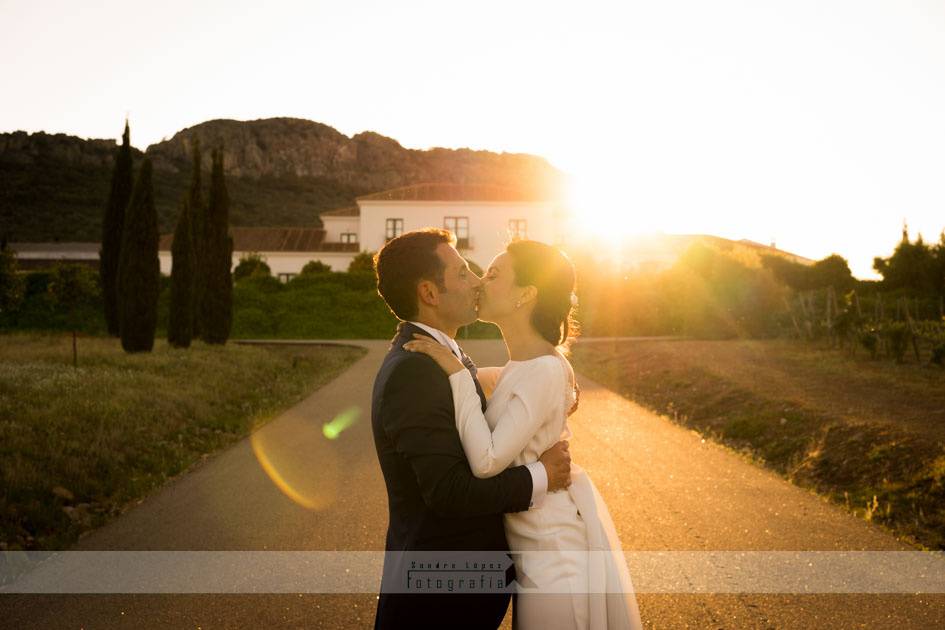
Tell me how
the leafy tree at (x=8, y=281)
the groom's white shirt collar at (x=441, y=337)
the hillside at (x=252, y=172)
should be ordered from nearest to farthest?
the groom's white shirt collar at (x=441, y=337) → the leafy tree at (x=8, y=281) → the hillside at (x=252, y=172)

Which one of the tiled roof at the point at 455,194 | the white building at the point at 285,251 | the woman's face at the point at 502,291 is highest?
the tiled roof at the point at 455,194

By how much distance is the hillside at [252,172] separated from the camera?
283 feet

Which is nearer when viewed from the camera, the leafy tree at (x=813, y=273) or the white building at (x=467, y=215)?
the leafy tree at (x=813, y=273)

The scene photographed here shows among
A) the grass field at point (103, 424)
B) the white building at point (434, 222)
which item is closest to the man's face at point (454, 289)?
the grass field at point (103, 424)

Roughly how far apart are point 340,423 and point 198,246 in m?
16.9

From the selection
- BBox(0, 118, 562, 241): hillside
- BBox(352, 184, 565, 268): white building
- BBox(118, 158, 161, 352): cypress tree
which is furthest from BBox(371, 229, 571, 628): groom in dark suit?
BBox(352, 184, 565, 268): white building

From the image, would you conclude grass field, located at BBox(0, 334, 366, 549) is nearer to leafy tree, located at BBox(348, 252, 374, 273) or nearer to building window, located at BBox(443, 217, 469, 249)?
leafy tree, located at BBox(348, 252, 374, 273)

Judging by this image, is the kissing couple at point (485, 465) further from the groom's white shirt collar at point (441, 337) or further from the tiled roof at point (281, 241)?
the tiled roof at point (281, 241)

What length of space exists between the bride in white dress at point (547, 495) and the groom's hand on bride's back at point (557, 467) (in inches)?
1.6

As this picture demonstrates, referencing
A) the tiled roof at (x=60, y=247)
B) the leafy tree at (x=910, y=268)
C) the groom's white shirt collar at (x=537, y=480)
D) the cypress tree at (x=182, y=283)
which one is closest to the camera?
the groom's white shirt collar at (x=537, y=480)

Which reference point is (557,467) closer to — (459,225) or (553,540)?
(553,540)

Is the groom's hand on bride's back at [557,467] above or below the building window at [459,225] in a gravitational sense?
below

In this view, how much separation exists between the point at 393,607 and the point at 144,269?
20339mm

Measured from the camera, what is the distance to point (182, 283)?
23.9 metres
